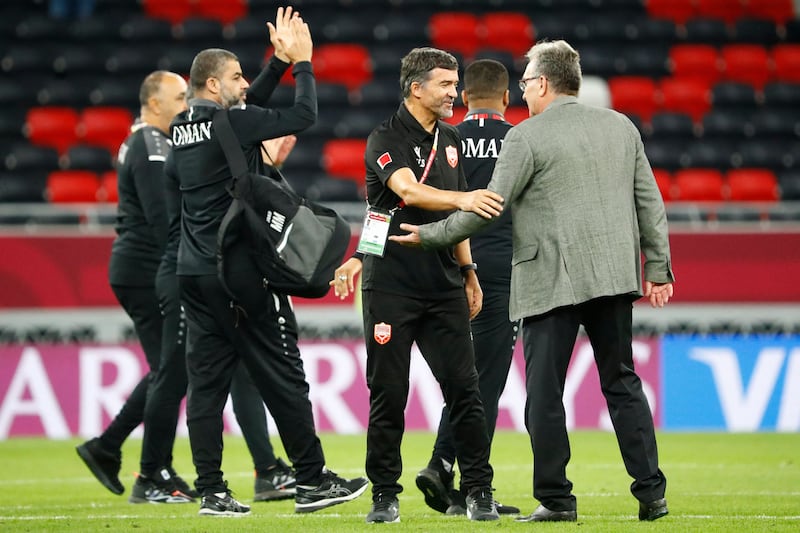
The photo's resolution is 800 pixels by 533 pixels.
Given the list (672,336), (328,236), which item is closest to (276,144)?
(328,236)

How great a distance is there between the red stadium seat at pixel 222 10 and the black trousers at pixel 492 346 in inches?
529

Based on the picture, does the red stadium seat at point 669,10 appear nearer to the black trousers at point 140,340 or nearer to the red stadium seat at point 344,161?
the red stadium seat at point 344,161

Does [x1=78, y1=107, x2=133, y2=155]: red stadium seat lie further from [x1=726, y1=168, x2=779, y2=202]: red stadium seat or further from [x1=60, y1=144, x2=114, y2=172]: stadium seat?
[x1=726, y1=168, x2=779, y2=202]: red stadium seat

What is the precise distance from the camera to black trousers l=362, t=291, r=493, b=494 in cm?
578

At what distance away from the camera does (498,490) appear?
294 inches

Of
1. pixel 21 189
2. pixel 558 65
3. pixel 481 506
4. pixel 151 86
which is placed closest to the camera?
pixel 558 65

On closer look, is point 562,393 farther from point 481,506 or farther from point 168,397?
point 168,397

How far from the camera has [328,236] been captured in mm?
6070

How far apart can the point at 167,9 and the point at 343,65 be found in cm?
320

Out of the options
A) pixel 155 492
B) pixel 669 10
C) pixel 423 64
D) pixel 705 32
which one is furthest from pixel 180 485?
pixel 669 10

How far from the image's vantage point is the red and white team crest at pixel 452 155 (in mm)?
5969

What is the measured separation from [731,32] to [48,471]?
45.3 ft

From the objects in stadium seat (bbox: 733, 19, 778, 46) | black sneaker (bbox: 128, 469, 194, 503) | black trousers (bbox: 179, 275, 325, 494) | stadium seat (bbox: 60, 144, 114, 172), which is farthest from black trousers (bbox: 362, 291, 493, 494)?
stadium seat (bbox: 733, 19, 778, 46)

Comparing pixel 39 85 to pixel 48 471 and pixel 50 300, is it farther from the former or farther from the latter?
pixel 48 471
